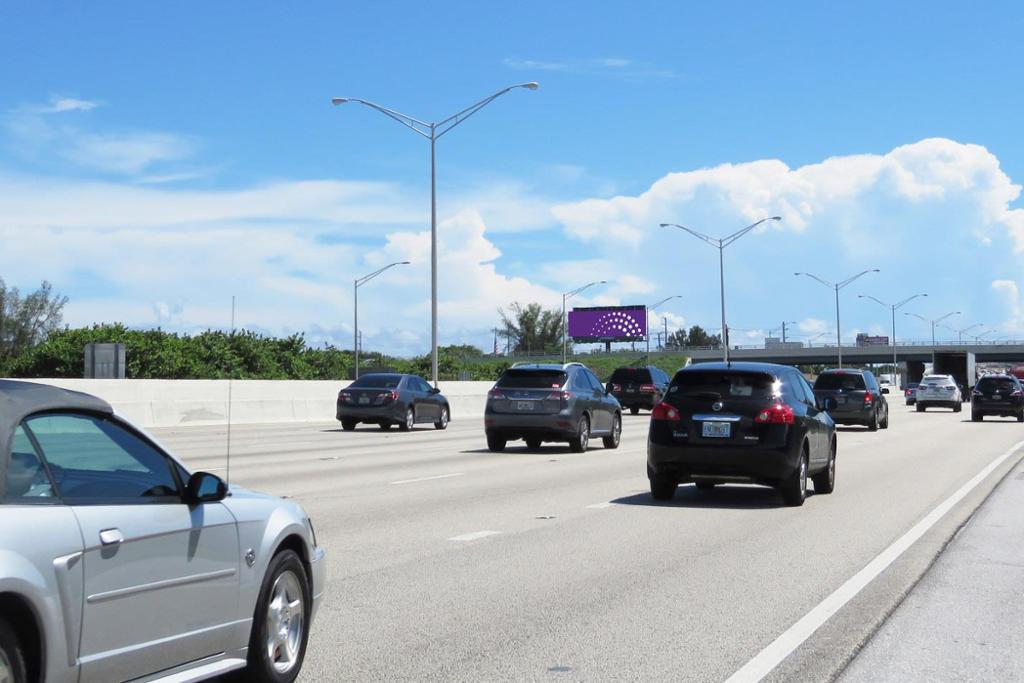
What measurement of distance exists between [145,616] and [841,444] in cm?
2652

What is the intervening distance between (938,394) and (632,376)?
1544 cm

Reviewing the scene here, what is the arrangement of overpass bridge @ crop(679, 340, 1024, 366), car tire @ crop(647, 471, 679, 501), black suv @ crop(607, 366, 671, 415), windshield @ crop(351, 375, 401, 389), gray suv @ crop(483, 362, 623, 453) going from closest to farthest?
car tire @ crop(647, 471, 679, 501), gray suv @ crop(483, 362, 623, 453), windshield @ crop(351, 375, 401, 389), black suv @ crop(607, 366, 671, 415), overpass bridge @ crop(679, 340, 1024, 366)

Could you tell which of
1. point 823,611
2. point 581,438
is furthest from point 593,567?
point 581,438

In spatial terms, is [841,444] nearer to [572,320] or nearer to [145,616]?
[145,616]

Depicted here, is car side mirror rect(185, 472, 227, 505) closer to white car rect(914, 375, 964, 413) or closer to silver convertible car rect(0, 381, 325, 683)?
silver convertible car rect(0, 381, 325, 683)

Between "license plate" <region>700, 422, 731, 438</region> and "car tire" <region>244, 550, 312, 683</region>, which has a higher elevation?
"license plate" <region>700, 422, 731, 438</region>

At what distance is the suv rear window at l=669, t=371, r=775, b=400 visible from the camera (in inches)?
615

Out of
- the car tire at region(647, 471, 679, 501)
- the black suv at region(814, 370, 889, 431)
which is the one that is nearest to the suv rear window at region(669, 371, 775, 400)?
the car tire at region(647, 471, 679, 501)

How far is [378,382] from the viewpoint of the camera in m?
34.5

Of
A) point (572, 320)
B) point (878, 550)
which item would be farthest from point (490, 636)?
point (572, 320)

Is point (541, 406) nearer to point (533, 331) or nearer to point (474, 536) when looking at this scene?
point (474, 536)

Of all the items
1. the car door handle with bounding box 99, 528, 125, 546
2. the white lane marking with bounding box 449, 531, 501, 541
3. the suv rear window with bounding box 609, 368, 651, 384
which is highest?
the suv rear window with bounding box 609, 368, 651, 384

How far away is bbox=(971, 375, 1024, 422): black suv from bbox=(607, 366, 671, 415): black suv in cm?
1160

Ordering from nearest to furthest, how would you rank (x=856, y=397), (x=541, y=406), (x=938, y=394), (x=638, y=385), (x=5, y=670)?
A: 1. (x=5, y=670)
2. (x=541, y=406)
3. (x=856, y=397)
4. (x=638, y=385)
5. (x=938, y=394)
